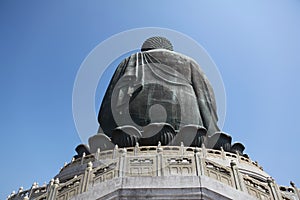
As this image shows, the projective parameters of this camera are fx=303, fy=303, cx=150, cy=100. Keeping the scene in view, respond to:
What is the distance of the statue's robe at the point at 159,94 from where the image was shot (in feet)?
56.5

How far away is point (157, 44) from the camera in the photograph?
23.9 m

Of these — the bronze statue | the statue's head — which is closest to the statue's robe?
the bronze statue

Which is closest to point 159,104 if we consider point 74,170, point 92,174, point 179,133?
point 179,133

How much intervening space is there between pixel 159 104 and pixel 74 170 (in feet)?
21.6

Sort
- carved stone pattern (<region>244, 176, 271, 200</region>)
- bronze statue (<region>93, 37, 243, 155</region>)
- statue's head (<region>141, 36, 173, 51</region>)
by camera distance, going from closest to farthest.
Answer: carved stone pattern (<region>244, 176, 271, 200</region>)
bronze statue (<region>93, 37, 243, 155</region>)
statue's head (<region>141, 36, 173, 51</region>)

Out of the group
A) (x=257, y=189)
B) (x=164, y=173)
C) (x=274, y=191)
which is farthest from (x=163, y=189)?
(x=274, y=191)

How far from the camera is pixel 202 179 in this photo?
7078mm

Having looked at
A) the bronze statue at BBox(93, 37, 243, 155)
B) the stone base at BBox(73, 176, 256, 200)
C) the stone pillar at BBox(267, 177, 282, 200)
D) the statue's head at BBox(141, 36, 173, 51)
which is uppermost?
the statue's head at BBox(141, 36, 173, 51)

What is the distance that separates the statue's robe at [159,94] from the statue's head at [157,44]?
279 cm

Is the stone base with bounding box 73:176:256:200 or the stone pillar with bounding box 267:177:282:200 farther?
the stone pillar with bounding box 267:177:282:200

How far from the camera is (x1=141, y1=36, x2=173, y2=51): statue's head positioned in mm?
23734

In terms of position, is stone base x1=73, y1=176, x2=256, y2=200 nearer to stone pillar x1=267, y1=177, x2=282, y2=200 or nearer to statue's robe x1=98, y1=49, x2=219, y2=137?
stone pillar x1=267, y1=177, x2=282, y2=200

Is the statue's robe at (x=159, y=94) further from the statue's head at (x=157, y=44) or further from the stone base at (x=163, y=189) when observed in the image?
the stone base at (x=163, y=189)

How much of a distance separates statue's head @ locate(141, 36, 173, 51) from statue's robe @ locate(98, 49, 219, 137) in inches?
110
